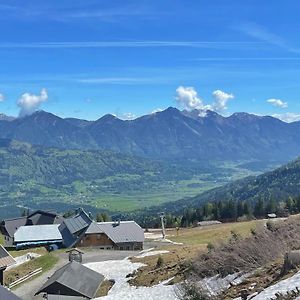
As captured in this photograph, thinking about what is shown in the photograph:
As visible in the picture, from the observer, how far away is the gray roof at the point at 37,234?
86.4m

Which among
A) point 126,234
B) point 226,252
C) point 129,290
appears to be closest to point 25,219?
point 126,234

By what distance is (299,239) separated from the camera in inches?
1150

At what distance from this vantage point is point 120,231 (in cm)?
8112

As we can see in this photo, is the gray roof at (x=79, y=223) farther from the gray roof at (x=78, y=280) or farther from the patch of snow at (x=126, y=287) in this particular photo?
the gray roof at (x=78, y=280)

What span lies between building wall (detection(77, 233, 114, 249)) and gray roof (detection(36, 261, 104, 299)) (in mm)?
33677

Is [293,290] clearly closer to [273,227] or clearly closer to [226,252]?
[226,252]

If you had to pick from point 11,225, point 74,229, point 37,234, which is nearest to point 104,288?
point 74,229

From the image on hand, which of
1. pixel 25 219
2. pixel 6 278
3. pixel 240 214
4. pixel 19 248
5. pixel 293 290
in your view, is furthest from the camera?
pixel 240 214

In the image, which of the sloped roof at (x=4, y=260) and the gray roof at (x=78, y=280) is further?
the gray roof at (x=78, y=280)

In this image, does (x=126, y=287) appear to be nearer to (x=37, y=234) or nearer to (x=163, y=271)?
(x=163, y=271)

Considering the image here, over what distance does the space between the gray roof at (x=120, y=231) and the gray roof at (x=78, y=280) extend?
32.9 meters

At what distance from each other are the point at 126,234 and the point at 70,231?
9.78 meters

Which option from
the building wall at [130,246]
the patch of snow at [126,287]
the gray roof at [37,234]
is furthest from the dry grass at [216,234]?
the gray roof at [37,234]


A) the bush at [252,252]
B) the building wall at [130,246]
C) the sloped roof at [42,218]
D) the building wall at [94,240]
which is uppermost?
the bush at [252,252]
